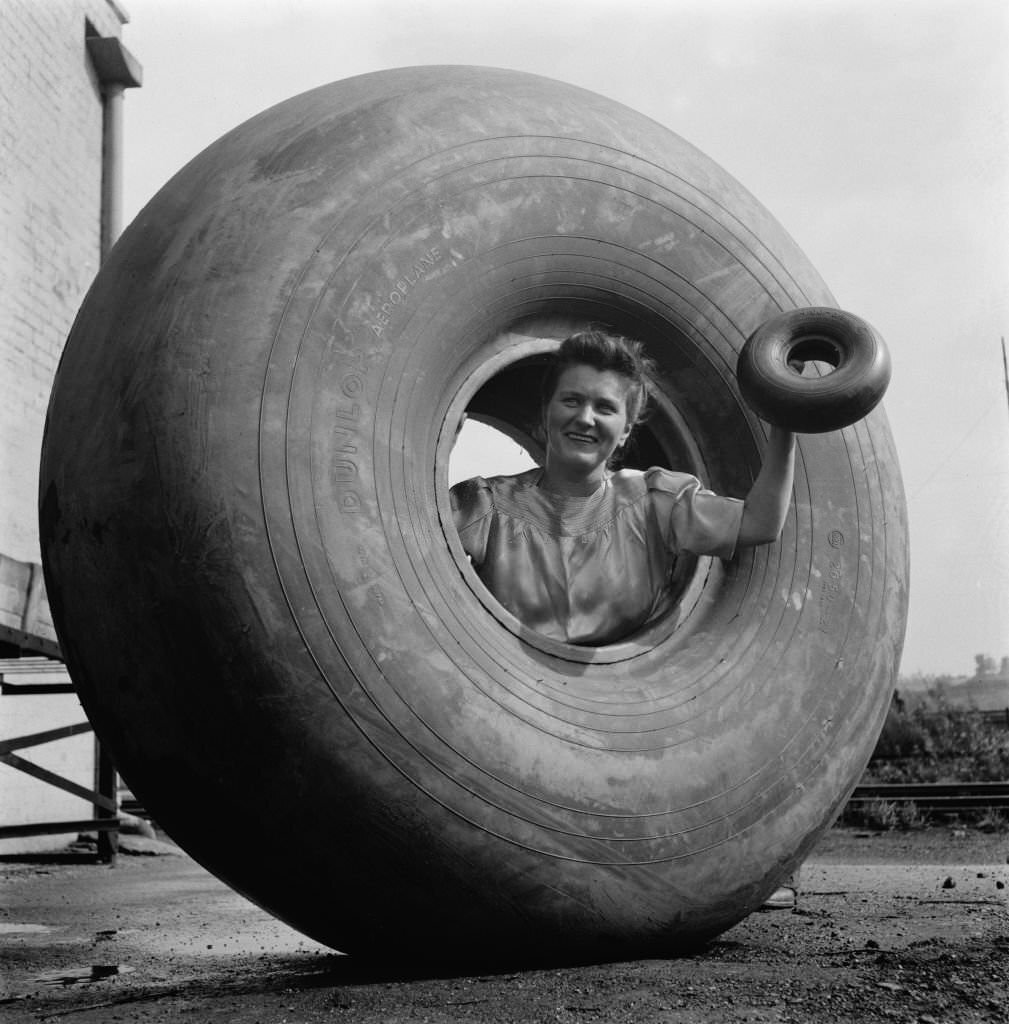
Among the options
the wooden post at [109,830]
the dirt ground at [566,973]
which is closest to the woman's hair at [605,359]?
the dirt ground at [566,973]

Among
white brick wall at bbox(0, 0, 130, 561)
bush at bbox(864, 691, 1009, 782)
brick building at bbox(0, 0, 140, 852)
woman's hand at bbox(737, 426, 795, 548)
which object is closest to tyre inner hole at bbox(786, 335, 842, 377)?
woman's hand at bbox(737, 426, 795, 548)

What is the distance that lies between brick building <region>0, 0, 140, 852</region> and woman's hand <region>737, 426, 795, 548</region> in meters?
6.06

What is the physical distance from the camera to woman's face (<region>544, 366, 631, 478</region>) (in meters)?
3.35

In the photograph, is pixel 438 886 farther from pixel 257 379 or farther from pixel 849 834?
pixel 849 834

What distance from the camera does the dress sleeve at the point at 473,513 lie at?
11.1 feet

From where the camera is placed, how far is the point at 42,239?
962cm

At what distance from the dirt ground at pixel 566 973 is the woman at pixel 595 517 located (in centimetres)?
87

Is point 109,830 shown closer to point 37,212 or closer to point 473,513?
point 37,212

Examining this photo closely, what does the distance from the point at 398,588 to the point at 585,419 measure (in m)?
0.79

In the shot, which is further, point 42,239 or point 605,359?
point 42,239

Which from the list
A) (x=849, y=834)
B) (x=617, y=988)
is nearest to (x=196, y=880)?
(x=849, y=834)

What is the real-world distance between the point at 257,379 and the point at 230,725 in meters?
0.69

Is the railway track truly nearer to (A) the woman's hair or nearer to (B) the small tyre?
(A) the woman's hair

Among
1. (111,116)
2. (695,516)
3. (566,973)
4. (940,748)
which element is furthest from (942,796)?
(111,116)
